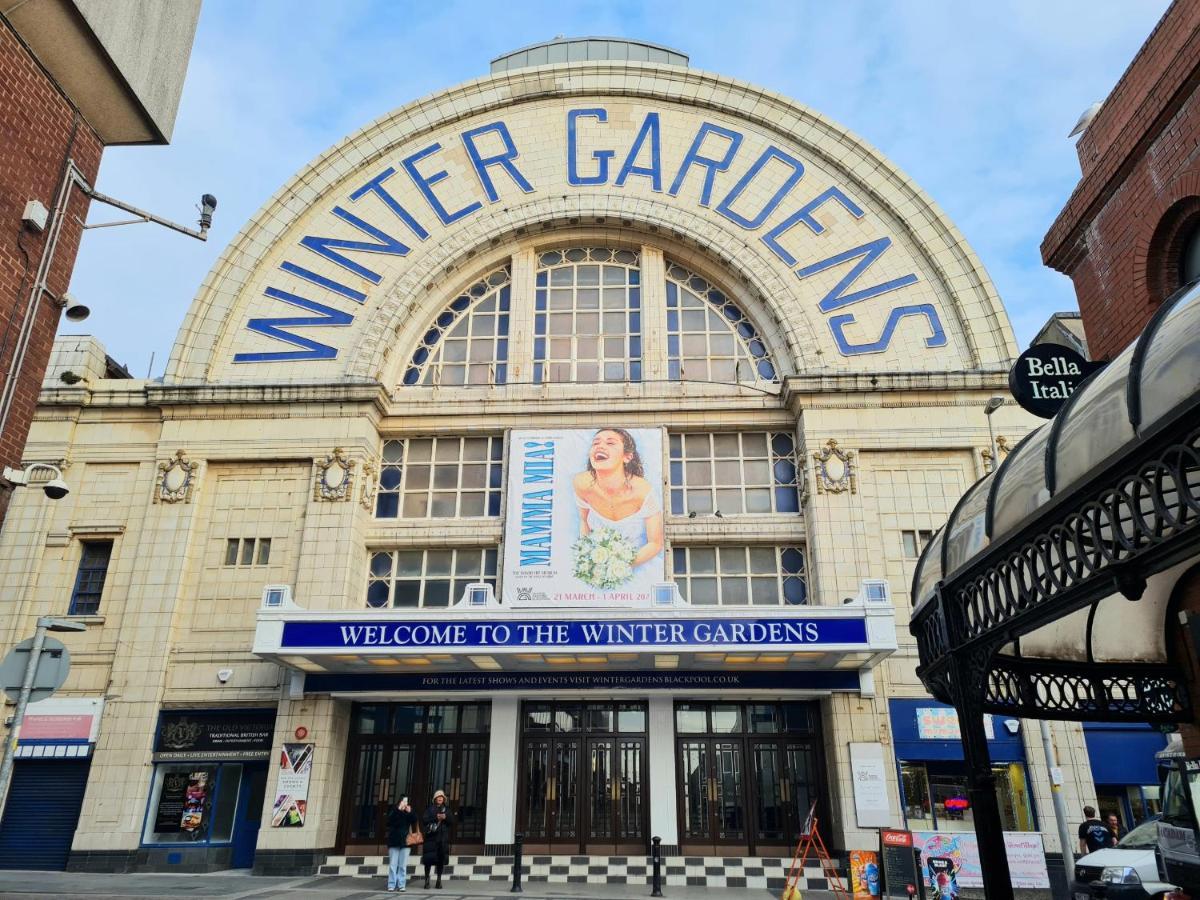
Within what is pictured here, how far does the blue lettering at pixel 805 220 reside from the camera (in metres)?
25.8

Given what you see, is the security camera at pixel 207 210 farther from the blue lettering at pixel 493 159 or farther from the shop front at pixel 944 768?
the shop front at pixel 944 768

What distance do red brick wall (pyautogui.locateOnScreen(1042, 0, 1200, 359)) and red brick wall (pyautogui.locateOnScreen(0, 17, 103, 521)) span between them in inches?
555

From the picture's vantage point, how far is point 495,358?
26031 mm

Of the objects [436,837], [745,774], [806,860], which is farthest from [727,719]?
[436,837]

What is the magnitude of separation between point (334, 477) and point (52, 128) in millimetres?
12778

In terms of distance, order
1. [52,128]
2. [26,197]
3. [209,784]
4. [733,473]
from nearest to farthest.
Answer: [26,197] → [52,128] → [209,784] → [733,473]

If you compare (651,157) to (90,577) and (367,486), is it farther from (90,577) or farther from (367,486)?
(90,577)

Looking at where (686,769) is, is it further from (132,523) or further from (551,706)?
(132,523)

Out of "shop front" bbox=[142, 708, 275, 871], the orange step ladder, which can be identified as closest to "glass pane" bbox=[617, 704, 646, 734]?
the orange step ladder

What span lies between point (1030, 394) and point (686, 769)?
14.3 metres

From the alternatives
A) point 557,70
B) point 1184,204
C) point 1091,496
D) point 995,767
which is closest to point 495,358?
point 557,70

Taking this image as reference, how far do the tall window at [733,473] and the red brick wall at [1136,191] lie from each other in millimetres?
12880

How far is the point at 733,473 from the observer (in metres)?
24.6

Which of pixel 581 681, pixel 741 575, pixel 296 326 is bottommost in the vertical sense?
pixel 581 681
